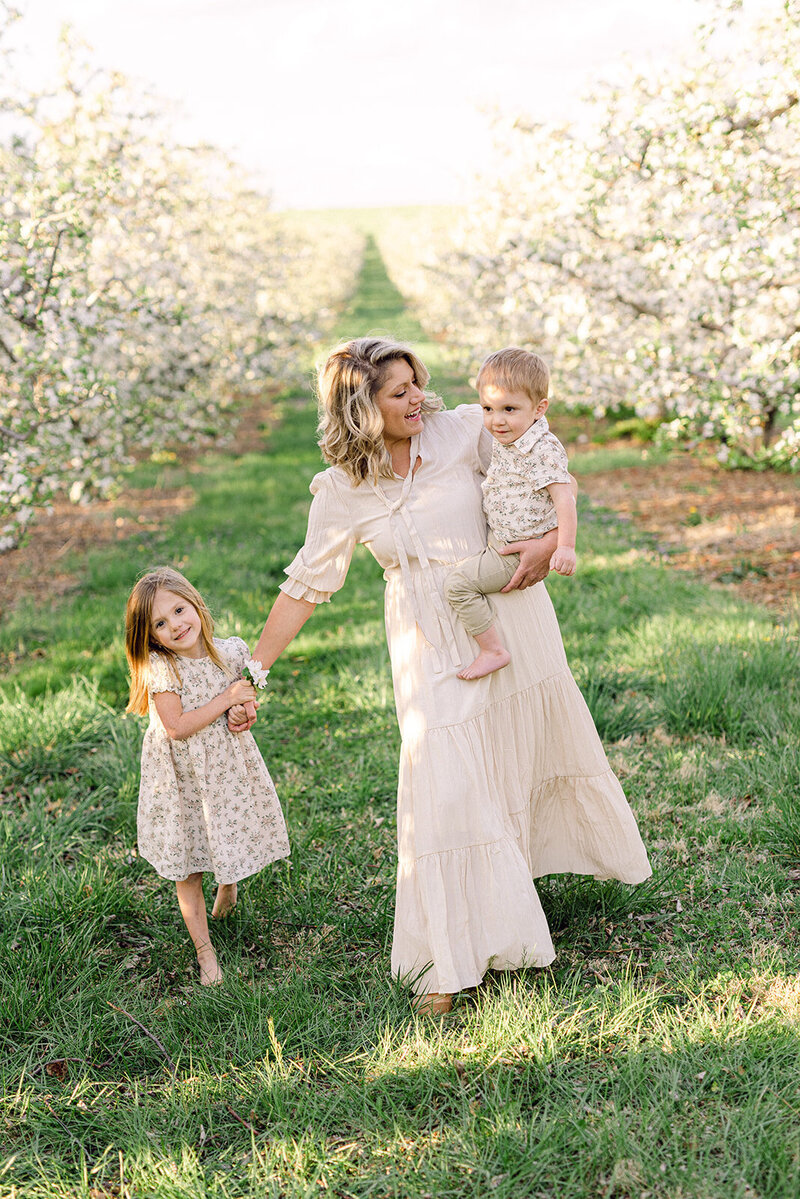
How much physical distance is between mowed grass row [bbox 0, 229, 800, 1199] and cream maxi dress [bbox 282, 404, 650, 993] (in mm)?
226

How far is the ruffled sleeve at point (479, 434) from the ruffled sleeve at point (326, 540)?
0.43 m

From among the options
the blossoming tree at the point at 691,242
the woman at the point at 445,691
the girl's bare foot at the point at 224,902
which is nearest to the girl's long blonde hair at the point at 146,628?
the woman at the point at 445,691

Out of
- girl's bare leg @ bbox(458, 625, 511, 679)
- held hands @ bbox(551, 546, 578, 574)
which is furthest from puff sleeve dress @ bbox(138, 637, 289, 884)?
held hands @ bbox(551, 546, 578, 574)

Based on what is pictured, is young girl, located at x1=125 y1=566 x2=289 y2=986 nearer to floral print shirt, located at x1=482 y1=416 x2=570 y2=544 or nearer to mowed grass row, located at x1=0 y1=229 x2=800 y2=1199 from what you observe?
mowed grass row, located at x1=0 y1=229 x2=800 y2=1199

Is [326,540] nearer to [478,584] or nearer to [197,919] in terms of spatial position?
[478,584]

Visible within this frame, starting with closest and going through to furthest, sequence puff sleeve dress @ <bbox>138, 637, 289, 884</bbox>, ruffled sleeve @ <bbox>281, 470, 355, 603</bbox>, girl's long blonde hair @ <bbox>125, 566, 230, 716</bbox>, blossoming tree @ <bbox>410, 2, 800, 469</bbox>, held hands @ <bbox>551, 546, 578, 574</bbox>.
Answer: held hands @ <bbox>551, 546, 578, 574</bbox> → ruffled sleeve @ <bbox>281, 470, 355, 603</bbox> → girl's long blonde hair @ <bbox>125, 566, 230, 716</bbox> → puff sleeve dress @ <bbox>138, 637, 289, 884</bbox> → blossoming tree @ <bbox>410, 2, 800, 469</bbox>

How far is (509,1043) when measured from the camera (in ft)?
8.37

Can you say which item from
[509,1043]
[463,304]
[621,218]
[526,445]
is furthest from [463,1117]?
[463,304]

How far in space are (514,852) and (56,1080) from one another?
141 cm

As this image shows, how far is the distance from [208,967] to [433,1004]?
2.56 feet

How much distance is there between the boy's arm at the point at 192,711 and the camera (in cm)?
297

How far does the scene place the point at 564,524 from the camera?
106 inches

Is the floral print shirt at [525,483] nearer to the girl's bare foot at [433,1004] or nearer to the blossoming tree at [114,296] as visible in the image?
the girl's bare foot at [433,1004]

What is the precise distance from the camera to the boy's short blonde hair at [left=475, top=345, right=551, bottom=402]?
8.86 ft
